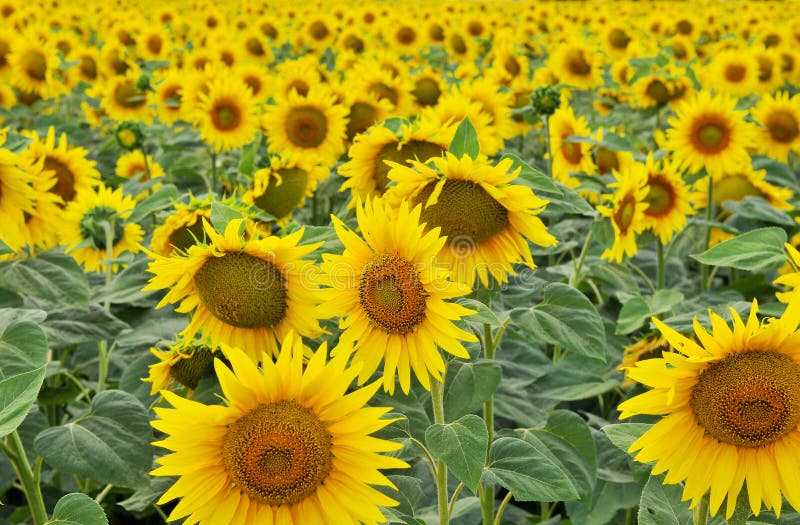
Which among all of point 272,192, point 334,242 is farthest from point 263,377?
point 272,192

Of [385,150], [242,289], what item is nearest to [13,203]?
[242,289]

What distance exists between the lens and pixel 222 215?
157 cm

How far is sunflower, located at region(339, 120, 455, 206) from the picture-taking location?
79.0 inches

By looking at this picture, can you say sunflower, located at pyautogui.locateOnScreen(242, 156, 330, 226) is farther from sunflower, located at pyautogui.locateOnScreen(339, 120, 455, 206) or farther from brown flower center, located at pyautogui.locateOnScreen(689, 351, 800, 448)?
brown flower center, located at pyautogui.locateOnScreen(689, 351, 800, 448)

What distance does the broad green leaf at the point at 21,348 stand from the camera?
63.4 inches

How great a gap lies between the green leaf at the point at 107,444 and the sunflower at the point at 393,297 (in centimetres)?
56

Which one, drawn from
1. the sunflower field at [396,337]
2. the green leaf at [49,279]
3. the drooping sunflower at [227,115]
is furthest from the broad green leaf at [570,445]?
the drooping sunflower at [227,115]

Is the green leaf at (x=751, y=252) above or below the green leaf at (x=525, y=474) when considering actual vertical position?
above

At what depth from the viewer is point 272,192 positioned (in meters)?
2.63

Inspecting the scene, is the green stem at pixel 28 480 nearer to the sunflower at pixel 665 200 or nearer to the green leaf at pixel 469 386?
the green leaf at pixel 469 386

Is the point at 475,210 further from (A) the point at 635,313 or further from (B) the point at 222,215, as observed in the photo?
(A) the point at 635,313

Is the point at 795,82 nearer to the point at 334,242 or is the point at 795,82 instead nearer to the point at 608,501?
the point at 608,501

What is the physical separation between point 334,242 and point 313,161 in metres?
1.62

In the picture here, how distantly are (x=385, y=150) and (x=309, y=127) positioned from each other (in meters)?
1.41
